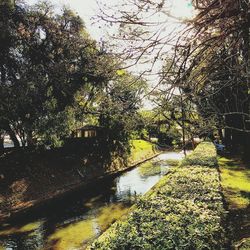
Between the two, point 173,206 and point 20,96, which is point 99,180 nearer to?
point 20,96

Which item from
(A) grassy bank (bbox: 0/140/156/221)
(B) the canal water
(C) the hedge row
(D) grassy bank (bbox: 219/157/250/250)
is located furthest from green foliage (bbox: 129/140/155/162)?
(C) the hedge row

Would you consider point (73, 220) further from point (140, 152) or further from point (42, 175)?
point (140, 152)

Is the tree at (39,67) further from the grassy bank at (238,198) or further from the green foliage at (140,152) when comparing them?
the green foliage at (140,152)

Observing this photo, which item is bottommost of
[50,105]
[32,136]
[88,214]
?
[88,214]

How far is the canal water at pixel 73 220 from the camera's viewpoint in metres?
13.7

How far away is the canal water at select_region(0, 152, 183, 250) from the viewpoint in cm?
1368

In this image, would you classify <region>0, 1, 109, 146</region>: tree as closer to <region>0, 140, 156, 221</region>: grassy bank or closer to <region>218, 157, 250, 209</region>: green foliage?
<region>0, 140, 156, 221</region>: grassy bank

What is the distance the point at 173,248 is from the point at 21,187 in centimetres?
1819

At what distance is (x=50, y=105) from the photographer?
24.6m

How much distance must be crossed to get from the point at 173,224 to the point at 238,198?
889cm

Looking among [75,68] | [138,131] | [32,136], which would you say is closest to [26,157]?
[32,136]

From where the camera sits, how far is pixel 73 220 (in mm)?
16688

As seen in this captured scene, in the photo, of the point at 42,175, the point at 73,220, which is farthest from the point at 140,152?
the point at 73,220

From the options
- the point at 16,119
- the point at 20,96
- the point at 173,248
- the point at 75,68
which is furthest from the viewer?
the point at 75,68
